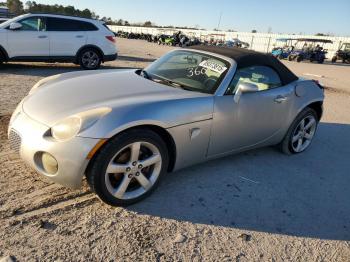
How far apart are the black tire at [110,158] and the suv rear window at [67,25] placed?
8.84 meters

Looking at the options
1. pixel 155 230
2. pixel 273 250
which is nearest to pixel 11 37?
pixel 155 230

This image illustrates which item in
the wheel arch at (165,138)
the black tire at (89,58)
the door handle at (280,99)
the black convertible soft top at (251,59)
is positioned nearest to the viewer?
the wheel arch at (165,138)

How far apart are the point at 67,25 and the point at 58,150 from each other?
361 inches

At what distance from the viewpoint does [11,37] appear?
10320mm

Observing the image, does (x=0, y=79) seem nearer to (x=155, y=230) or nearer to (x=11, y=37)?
(x=11, y=37)

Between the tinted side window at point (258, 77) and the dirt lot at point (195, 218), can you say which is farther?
the tinted side window at point (258, 77)

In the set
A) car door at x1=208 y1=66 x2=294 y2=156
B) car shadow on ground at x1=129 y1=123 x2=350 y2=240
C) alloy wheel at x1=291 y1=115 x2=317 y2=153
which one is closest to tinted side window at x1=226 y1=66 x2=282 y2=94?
car door at x1=208 y1=66 x2=294 y2=156

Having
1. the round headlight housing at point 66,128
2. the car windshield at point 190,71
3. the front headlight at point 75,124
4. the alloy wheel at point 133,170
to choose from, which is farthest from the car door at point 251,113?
the round headlight housing at point 66,128

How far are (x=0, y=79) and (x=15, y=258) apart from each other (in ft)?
23.6

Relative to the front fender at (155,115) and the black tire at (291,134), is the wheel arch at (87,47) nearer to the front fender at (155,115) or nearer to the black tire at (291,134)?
the black tire at (291,134)

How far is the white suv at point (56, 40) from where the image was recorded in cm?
1038

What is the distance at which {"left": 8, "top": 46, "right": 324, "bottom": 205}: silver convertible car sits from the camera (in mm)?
3082

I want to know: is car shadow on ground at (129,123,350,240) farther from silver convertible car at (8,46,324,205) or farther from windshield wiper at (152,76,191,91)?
windshield wiper at (152,76,191,91)

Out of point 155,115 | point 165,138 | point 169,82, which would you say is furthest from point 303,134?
point 155,115
